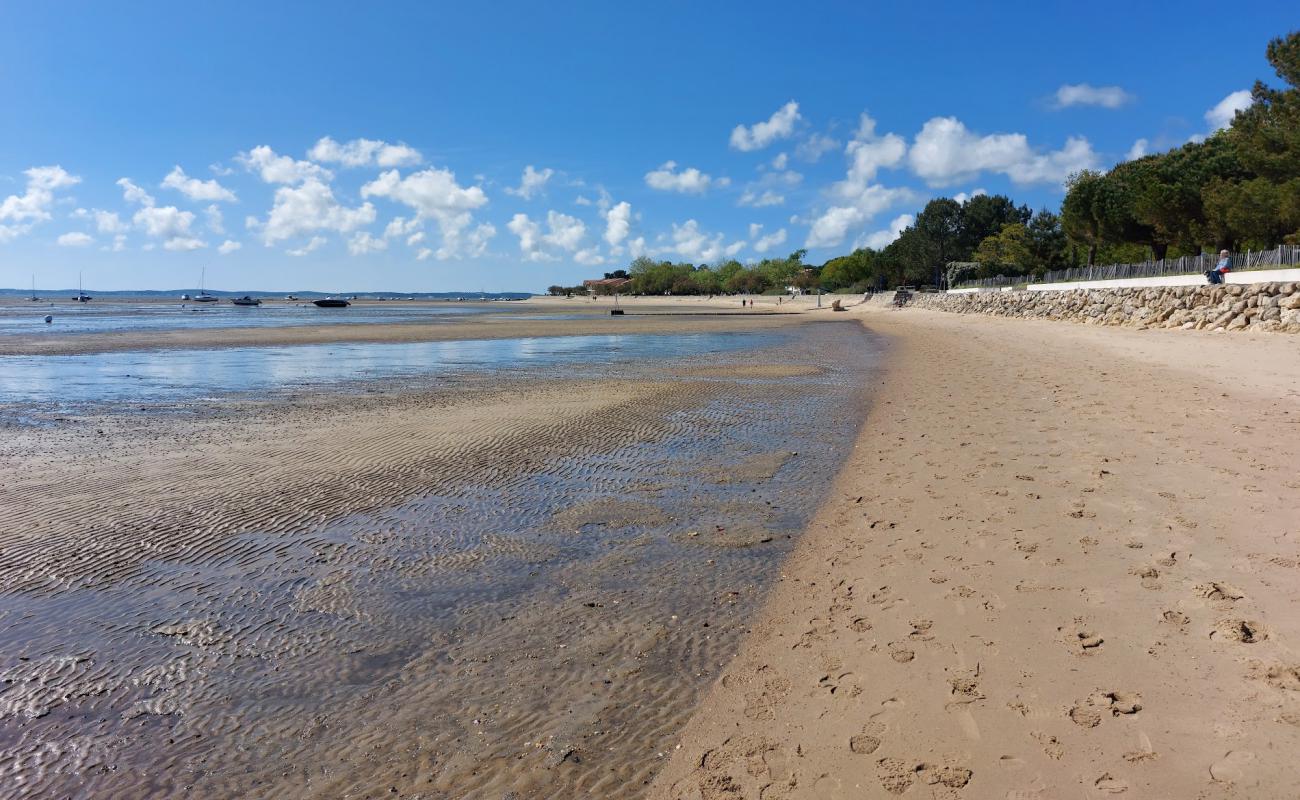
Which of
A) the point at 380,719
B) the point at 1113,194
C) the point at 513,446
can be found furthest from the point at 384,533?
the point at 1113,194

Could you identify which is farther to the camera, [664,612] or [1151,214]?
[1151,214]

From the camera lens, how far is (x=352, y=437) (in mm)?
11688

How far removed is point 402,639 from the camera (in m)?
5.01

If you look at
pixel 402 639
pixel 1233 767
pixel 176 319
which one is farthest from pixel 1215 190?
pixel 176 319

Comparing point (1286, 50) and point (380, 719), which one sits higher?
point (1286, 50)

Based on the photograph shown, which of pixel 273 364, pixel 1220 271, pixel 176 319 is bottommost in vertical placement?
pixel 273 364

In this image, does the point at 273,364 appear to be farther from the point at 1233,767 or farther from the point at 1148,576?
the point at 1233,767

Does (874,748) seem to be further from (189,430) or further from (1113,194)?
(1113,194)

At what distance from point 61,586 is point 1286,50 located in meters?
43.2

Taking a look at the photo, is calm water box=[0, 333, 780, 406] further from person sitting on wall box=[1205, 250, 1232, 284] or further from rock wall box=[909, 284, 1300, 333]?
person sitting on wall box=[1205, 250, 1232, 284]

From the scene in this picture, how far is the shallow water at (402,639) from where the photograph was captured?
3.63 metres

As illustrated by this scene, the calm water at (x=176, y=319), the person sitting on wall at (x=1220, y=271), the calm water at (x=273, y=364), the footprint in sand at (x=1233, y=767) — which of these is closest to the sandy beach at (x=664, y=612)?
the footprint in sand at (x=1233, y=767)

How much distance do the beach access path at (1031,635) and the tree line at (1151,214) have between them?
31.7 meters

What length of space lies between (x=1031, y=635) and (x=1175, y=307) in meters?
30.4
